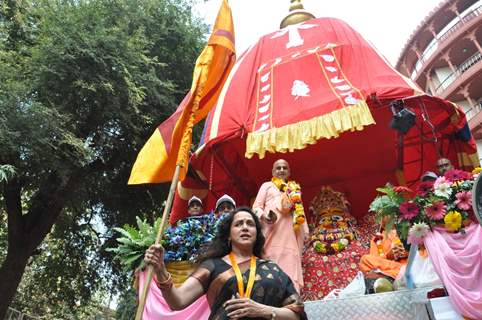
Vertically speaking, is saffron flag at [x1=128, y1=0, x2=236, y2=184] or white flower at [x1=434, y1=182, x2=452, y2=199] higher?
saffron flag at [x1=128, y1=0, x2=236, y2=184]

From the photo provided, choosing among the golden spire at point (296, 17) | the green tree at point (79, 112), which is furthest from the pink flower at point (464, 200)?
the green tree at point (79, 112)

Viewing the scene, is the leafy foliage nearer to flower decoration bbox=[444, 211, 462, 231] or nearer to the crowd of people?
the crowd of people

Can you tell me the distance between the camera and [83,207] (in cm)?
1133

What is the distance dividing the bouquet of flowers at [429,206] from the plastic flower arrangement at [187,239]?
1.92 m

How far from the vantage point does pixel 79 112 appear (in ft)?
32.0

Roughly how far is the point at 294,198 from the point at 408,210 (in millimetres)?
1649

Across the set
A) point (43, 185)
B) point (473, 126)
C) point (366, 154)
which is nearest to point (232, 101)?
point (366, 154)

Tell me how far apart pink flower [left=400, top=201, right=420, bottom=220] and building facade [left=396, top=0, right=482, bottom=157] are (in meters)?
17.2

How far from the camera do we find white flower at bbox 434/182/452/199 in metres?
3.60

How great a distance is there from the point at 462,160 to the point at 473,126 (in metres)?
13.6

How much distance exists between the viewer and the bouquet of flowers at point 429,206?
3506 mm

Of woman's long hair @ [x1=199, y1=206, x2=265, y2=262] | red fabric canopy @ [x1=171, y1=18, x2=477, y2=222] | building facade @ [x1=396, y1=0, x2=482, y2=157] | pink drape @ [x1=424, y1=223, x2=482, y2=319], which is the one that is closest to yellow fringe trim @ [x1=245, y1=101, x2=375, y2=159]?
red fabric canopy @ [x1=171, y1=18, x2=477, y2=222]

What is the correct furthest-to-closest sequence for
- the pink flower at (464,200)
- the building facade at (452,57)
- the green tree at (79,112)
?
the building facade at (452,57)
the green tree at (79,112)
the pink flower at (464,200)

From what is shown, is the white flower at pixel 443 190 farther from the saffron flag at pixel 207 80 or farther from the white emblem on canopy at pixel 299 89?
the white emblem on canopy at pixel 299 89
